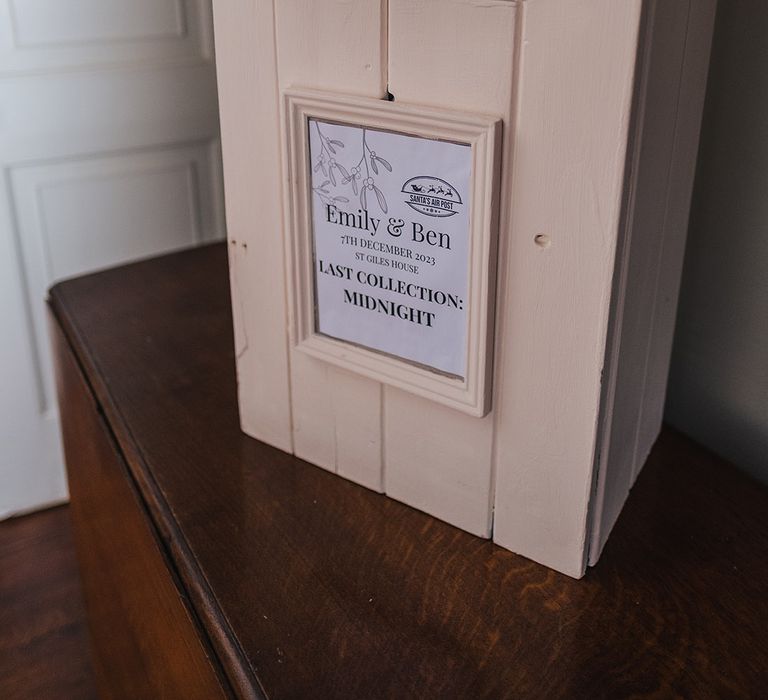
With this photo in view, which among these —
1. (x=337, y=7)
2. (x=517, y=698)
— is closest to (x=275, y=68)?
(x=337, y=7)

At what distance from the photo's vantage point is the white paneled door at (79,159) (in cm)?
159

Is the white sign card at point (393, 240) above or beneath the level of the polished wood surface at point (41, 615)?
above

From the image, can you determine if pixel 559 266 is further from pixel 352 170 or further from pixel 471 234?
pixel 352 170

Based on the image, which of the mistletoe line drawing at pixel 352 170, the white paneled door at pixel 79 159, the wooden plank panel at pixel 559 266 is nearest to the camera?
the wooden plank panel at pixel 559 266

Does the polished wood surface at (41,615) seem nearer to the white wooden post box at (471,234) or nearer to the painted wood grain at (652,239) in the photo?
the white wooden post box at (471,234)

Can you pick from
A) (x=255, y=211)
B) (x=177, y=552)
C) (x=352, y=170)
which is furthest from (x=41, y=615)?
(x=352, y=170)

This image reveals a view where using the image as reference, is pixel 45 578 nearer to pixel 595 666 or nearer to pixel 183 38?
pixel 183 38

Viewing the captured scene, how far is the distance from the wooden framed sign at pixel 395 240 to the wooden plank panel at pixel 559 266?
0.8 inches

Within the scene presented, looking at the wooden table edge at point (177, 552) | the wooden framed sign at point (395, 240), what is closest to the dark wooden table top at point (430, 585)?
the wooden table edge at point (177, 552)

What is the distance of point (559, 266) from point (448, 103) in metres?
0.12

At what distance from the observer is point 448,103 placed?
0.54m

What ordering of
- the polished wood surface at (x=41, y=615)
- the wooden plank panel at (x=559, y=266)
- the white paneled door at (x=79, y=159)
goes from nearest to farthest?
the wooden plank panel at (x=559, y=266)
the polished wood surface at (x=41, y=615)
the white paneled door at (x=79, y=159)

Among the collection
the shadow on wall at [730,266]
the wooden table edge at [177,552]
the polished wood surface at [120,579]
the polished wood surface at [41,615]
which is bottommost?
the polished wood surface at [41,615]

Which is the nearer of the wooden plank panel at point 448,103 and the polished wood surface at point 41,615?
the wooden plank panel at point 448,103
